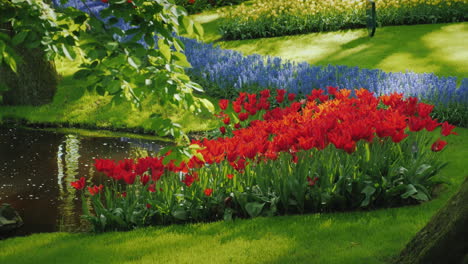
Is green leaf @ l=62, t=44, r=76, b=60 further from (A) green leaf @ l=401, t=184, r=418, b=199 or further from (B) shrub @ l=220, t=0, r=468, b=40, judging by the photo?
(B) shrub @ l=220, t=0, r=468, b=40

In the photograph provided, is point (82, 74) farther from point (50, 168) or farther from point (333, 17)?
point (333, 17)

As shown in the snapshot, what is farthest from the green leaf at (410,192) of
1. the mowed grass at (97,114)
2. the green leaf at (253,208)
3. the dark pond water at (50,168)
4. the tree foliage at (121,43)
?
the mowed grass at (97,114)

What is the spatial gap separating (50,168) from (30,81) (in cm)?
456

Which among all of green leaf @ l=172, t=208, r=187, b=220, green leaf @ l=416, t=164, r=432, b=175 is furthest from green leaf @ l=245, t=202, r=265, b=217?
green leaf @ l=416, t=164, r=432, b=175

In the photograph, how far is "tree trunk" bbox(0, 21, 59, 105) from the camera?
1238 cm

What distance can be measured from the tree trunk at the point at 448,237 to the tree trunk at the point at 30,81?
34.0 feet

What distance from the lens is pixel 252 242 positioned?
4988 millimetres

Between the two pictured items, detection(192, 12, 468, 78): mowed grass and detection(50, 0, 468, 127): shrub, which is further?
detection(192, 12, 468, 78): mowed grass

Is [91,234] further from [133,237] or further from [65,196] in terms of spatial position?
[65,196]

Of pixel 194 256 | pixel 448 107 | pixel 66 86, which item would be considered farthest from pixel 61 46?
pixel 66 86

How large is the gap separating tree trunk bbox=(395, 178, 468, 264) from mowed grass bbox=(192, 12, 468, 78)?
9.63 m

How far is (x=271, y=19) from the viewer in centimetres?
1830

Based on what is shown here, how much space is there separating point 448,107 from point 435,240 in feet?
21.1

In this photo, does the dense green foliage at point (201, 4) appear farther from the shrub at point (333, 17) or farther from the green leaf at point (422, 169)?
the green leaf at point (422, 169)
